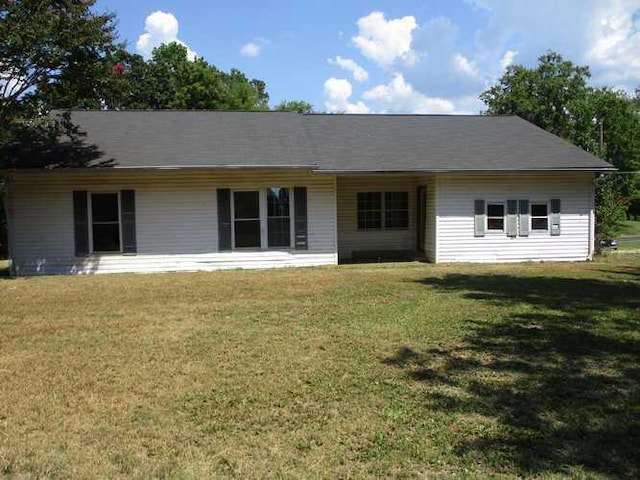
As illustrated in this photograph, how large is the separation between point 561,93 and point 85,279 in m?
43.7

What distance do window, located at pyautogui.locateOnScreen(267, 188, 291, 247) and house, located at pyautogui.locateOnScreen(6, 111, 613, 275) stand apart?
0.03m

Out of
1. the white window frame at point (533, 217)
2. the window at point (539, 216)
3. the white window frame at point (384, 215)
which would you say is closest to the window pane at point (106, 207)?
the white window frame at point (384, 215)

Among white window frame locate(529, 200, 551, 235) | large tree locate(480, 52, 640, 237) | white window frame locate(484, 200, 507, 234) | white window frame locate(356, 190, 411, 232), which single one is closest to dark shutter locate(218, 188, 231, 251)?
white window frame locate(356, 190, 411, 232)

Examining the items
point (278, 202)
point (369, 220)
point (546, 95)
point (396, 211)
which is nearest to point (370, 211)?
point (369, 220)

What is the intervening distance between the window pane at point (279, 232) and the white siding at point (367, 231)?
123 inches

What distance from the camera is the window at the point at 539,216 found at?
56.8 feet

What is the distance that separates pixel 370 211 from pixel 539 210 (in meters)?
5.12

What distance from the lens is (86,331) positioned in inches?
314

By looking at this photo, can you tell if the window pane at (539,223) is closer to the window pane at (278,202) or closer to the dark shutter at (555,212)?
the dark shutter at (555,212)

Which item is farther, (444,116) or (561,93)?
(561,93)

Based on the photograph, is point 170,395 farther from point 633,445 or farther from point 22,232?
point 22,232

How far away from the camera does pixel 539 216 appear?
17344 millimetres

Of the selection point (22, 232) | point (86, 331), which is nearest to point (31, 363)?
point (86, 331)

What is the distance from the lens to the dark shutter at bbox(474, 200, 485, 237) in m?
16.9
